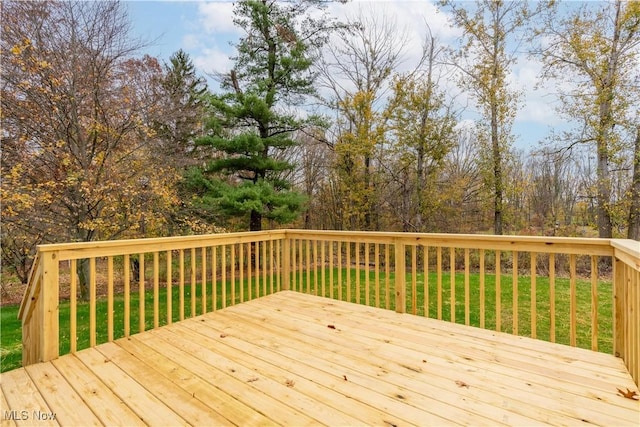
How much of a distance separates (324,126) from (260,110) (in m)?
1.66

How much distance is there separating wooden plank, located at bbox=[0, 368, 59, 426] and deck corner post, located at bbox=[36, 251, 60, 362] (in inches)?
7.5

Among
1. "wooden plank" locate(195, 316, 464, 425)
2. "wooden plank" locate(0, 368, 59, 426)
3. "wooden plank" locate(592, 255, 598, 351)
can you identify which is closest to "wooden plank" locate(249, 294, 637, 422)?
"wooden plank" locate(195, 316, 464, 425)

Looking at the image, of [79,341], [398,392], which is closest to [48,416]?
[398,392]

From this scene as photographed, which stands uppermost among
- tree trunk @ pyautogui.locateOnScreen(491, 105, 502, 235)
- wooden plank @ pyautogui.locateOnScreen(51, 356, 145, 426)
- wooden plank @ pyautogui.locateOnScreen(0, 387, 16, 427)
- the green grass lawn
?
tree trunk @ pyautogui.locateOnScreen(491, 105, 502, 235)

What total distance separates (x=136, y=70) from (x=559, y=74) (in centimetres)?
985

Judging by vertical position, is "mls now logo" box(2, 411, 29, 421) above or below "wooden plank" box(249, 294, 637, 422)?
above

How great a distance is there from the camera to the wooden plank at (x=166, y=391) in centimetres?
161

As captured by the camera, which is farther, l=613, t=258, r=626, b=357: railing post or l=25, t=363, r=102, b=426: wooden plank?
l=613, t=258, r=626, b=357: railing post

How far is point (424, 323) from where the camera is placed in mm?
3010

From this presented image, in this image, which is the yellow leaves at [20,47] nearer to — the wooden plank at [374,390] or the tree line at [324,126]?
the tree line at [324,126]

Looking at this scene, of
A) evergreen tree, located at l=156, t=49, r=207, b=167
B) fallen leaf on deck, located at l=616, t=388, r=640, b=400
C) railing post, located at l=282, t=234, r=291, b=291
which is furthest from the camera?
evergreen tree, located at l=156, t=49, r=207, b=167

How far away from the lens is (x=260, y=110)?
7613 mm

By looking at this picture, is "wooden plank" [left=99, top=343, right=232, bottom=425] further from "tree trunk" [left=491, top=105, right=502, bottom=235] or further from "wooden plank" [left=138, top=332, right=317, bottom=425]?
"tree trunk" [left=491, top=105, right=502, bottom=235]

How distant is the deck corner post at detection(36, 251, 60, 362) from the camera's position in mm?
2234
